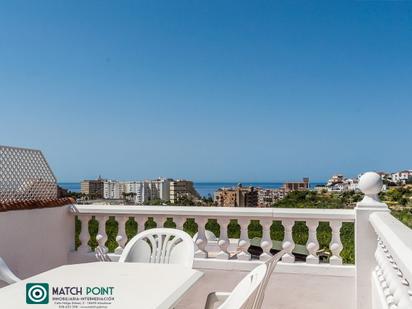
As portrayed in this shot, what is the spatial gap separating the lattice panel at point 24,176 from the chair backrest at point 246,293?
9.90 feet

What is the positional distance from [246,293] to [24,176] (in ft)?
11.7

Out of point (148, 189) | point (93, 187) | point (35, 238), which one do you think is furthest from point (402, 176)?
point (93, 187)

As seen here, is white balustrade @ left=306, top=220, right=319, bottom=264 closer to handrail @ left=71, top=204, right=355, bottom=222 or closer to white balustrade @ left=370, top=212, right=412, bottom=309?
handrail @ left=71, top=204, right=355, bottom=222

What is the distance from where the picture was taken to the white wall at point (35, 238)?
13.5ft

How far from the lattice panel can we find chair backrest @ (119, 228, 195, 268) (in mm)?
1419

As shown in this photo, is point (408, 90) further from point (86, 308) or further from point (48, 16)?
point (86, 308)

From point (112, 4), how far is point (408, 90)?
58.6ft

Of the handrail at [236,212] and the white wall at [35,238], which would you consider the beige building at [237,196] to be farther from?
the white wall at [35,238]

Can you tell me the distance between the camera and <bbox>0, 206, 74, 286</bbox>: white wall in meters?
4.11

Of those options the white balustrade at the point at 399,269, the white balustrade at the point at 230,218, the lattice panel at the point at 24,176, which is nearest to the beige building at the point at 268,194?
the white balustrade at the point at 230,218

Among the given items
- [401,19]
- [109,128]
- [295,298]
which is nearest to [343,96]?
[401,19]

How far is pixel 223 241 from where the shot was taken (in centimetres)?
441

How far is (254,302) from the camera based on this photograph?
1.87m

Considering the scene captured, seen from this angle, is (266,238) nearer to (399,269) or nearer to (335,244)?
(335,244)
